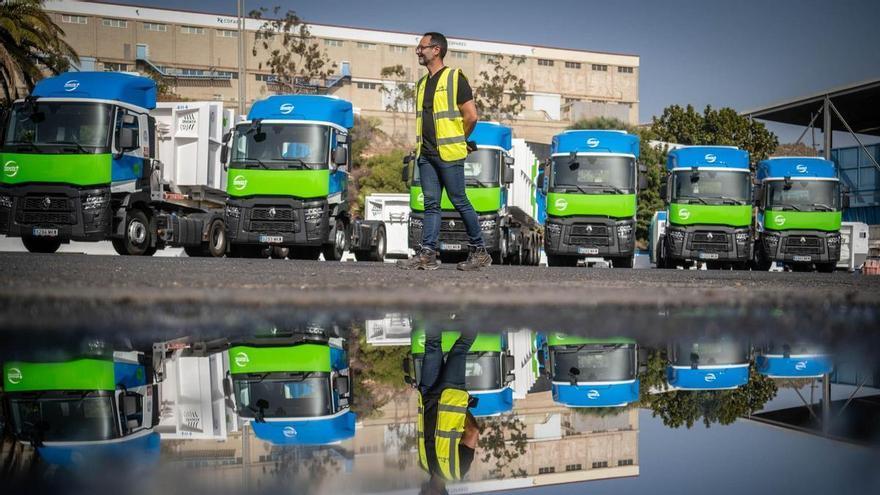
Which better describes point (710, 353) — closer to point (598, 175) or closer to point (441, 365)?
point (441, 365)

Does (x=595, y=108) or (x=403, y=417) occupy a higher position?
(x=595, y=108)

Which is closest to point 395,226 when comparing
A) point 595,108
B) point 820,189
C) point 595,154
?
point 595,154

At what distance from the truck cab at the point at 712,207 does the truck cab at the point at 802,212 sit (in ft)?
6.78

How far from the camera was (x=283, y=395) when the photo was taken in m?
2.45

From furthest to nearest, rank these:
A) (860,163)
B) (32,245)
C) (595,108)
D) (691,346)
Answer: (595,108) < (860,163) < (32,245) < (691,346)

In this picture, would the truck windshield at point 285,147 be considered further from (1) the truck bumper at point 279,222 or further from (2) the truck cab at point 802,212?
(2) the truck cab at point 802,212

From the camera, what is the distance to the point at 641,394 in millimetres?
2475

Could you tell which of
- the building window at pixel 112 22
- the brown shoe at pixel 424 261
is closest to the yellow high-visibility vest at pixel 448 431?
the brown shoe at pixel 424 261

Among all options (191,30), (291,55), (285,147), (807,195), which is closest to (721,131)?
(291,55)

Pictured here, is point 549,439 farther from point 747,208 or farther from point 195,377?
point 747,208

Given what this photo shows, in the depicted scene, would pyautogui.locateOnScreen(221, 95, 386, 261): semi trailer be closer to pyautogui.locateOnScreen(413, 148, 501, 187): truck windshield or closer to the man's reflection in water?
pyautogui.locateOnScreen(413, 148, 501, 187): truck windshield

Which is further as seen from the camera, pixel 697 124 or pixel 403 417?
pixel 697 124

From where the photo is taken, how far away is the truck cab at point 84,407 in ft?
5.70

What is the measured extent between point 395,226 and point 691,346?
23.6m
